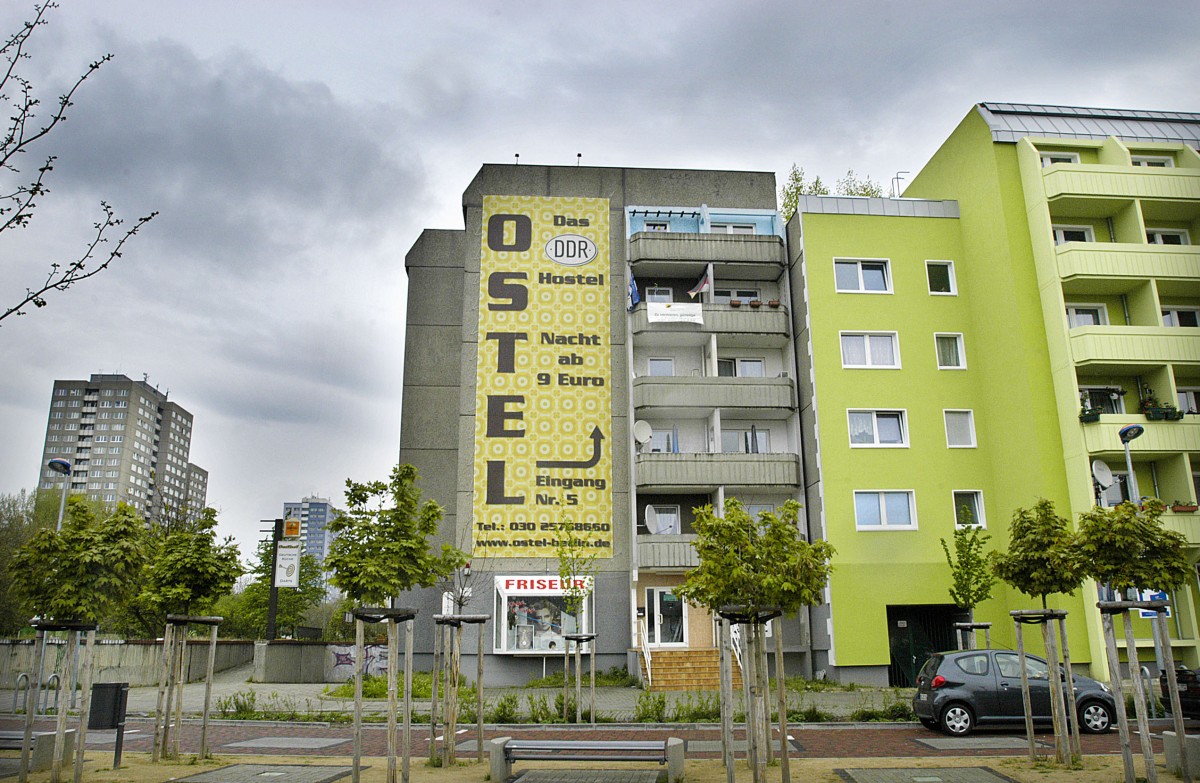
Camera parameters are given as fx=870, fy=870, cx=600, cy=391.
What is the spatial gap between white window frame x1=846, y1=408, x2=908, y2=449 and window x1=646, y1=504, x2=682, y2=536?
21.9 feet

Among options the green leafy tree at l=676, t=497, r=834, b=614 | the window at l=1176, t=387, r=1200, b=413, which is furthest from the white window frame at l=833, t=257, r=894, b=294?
the green leafy tree at l=676, t=497, r=834, b=614

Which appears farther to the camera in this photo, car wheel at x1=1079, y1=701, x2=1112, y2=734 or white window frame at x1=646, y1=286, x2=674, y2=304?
white window frame at x1=646, y1=286, x2=674, y2=304

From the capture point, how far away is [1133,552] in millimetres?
12445

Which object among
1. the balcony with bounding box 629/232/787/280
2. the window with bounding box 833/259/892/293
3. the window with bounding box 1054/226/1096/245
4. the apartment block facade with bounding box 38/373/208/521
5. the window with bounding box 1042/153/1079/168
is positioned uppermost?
the apartment block facade with bounding box 38/373/208/521

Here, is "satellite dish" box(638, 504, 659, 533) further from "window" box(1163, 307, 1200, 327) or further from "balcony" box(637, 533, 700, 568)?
"window" box(1163, 307, 1200, 327)

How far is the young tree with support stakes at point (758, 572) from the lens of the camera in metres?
11.7

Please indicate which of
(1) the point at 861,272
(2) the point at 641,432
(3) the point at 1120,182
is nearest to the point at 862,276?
(1) the point at 861,272

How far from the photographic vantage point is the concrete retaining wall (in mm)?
27812

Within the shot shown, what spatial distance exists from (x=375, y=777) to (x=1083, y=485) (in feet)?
73.2

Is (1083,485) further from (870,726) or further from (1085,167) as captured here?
(870,726)

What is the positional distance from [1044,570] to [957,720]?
4.25 metres

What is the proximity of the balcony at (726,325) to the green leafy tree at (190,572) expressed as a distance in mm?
19301

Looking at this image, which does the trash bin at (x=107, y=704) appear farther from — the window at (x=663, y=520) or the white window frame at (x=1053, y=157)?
the white window frame at (x=1053, y=157)

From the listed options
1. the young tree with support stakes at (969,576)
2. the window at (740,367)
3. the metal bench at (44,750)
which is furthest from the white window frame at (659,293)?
the metal bench at (44,750)
